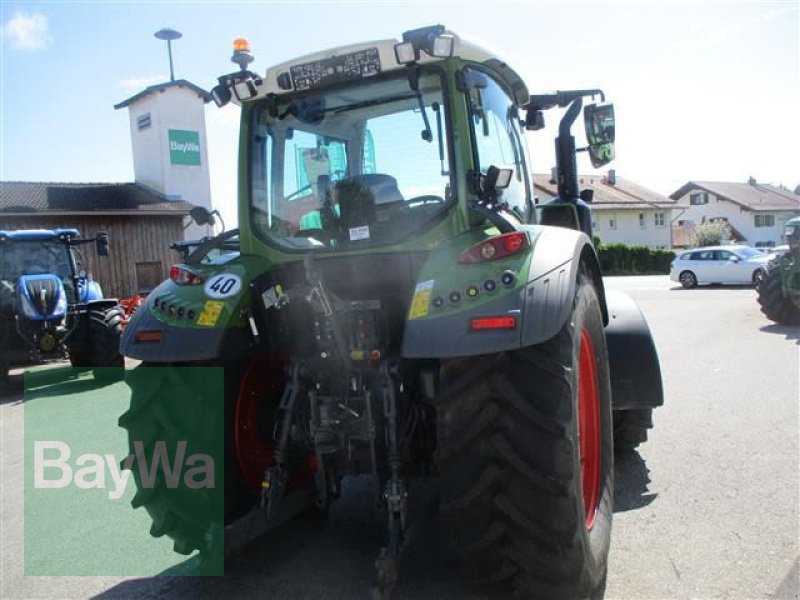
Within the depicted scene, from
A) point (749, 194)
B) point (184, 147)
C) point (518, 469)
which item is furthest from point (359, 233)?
point (749, 194)

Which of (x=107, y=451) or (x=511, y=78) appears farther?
(x=107, y=451)

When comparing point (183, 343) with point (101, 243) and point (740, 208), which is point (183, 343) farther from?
point (740, 208)

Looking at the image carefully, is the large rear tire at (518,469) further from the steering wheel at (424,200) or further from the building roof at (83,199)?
the building roof at (83,199)

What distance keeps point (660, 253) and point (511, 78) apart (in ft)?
116

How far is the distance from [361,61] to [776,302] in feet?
37.9

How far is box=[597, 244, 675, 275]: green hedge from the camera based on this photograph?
36.0 meters

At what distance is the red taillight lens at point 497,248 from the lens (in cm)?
279

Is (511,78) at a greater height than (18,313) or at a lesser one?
greater

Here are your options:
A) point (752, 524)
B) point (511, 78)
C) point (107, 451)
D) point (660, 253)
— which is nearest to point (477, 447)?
point (752, 524)

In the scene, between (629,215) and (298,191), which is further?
(629,215)

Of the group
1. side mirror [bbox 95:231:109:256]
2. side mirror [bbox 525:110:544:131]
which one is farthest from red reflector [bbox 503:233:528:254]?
side mirror [bbox 95:231:109:256]

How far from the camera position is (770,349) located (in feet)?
31.4

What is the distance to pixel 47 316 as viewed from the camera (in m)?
9.93

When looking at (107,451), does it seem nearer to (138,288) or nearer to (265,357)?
(265,357)
